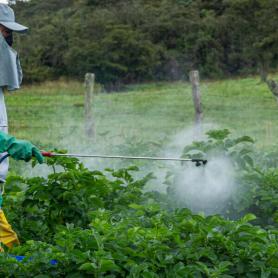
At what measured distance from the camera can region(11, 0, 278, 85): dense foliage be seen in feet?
81.3

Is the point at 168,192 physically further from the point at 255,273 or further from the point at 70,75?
the point at 70,75

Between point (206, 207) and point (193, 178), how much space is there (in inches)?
10.1

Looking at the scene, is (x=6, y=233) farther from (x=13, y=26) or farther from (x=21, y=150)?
(x=13, y=26)

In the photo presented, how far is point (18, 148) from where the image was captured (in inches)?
188

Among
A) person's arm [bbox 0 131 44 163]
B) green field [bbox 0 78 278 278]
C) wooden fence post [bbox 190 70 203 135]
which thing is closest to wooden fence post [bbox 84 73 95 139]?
wooden fence post [bbox 190 70 203 135]

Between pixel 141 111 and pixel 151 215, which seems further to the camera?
pixel 141 111

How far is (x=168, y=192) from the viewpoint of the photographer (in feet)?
20.1

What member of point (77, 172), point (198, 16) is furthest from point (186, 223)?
point (198, 16)

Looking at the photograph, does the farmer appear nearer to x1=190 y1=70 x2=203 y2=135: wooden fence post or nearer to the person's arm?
the person's arm

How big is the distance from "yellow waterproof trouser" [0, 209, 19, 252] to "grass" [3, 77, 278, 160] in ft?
18.9

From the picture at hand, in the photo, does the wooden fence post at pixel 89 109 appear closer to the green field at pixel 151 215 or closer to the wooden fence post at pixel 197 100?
the wooden fence post at pixel 197 100

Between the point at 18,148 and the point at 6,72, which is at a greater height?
the point at 6,72

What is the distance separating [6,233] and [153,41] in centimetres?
2306

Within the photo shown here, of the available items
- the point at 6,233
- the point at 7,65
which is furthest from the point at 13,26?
the point at 6,233
